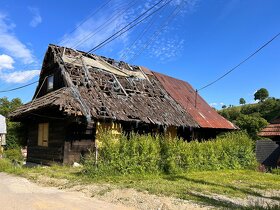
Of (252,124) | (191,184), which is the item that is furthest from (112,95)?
(252,124)

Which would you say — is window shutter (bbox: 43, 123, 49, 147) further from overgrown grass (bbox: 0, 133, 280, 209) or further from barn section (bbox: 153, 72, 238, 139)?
barn section (bbox: 153, 72, 238, 139)

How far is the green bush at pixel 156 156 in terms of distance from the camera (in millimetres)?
13195

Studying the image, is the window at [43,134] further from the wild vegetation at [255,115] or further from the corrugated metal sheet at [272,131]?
the wild vegetation at [255,115]

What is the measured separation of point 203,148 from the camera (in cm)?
1719

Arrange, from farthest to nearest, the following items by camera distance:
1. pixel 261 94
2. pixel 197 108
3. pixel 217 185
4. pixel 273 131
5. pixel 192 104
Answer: pixel 261 94, pixel 192 104, pixel 197 108, pixel 273 131, pixel 217 185

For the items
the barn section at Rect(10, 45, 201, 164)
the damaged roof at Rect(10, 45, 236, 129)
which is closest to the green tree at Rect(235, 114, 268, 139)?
the damaged roof at Rect(10, 45, 236, 129)

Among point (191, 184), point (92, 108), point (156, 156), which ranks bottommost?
point (191, 184)

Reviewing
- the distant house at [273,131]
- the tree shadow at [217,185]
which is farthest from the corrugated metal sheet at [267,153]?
the tree shadow at [217,185]

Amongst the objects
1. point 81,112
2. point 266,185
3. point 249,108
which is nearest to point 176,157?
point 266,185

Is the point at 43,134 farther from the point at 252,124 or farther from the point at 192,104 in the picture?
the point at 252,124

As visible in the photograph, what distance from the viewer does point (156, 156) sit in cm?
1449

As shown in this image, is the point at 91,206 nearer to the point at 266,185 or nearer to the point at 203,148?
the point at 266,185

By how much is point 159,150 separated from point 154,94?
9.03m

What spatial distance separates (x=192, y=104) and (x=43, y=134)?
1150 cm
